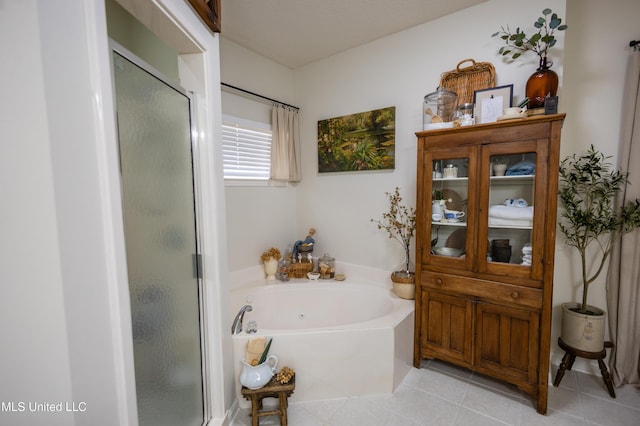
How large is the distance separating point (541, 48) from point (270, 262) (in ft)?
8.71

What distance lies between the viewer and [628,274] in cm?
179

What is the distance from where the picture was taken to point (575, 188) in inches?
76.4

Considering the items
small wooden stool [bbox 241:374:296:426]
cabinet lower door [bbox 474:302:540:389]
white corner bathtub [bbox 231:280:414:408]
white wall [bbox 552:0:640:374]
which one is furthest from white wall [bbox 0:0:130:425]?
white wall [bbox 552:0:640:374]

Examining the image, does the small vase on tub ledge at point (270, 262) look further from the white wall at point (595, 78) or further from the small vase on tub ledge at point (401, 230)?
the white wall at point (595, 78)

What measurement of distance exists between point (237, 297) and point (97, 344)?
63.3 inches

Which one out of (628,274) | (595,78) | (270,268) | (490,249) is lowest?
(270,268)

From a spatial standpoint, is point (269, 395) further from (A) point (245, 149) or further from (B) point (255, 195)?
(A) point (245, 149)

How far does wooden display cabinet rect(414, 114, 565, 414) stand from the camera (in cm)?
163

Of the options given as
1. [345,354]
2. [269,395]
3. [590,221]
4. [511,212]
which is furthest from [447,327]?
[269,395]

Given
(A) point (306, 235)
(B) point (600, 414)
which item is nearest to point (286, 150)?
(A) point (306, 235)

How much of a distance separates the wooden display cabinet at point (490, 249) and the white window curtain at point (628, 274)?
0.65 m

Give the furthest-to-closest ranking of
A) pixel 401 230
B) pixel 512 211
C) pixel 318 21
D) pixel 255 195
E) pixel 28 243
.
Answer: pixel 255 195
pixel 401 230
pixel 318 21
pixel 512 211
pixel 28 243

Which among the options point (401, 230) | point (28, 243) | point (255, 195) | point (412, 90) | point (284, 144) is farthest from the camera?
point (284, 144)

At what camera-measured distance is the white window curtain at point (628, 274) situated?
5.71ft
